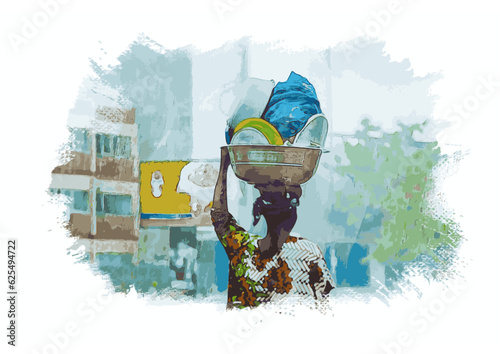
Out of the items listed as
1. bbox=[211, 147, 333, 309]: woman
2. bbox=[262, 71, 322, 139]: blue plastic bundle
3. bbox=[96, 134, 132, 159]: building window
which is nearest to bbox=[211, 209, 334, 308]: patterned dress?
bbox=[211, 147, 333, 309]: woman

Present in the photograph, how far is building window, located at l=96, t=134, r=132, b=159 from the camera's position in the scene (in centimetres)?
337

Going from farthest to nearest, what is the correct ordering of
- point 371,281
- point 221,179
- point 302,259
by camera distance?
point 371,281 < point 221,179 < point 302,259

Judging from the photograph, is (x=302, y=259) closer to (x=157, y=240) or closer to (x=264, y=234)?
(x=264, y=234)

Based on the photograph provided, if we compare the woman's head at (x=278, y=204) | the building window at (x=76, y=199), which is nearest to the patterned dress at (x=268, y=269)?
the woman's head at (x=278, y=204)

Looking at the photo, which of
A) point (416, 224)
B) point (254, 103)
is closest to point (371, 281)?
point (416, 224)

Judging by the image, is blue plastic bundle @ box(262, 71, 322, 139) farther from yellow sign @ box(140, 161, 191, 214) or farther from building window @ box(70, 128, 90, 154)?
building window @ box(70, 128, 90, 154)

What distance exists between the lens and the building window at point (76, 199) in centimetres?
326

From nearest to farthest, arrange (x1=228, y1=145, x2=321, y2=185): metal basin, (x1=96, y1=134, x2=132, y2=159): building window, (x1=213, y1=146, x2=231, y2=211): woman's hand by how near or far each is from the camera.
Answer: (x1=228, y1=145, x2=321, y2=185): metal basin
(x1=213, y1=146, x2=231, y2=211): woman's hand
(x1=96, y1=134, x2=132, y2=159): building window

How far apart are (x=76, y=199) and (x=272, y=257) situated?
149 centimetres

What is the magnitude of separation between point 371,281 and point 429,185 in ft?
2.73

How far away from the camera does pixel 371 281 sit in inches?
131

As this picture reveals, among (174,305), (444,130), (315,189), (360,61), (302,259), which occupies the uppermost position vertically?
(360,61)

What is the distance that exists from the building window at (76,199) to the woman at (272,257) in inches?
39.1

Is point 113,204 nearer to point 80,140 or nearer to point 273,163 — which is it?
point 80,140
